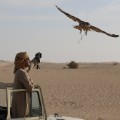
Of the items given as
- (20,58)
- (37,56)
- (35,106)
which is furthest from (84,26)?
(35,106)

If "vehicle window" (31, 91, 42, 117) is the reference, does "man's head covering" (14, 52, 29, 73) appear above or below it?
above

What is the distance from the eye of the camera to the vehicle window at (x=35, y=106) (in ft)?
21.5

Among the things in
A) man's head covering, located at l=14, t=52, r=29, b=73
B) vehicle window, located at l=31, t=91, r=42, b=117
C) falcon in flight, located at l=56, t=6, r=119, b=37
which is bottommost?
vehicle window, located at l=31, t=91, r=42, b=117

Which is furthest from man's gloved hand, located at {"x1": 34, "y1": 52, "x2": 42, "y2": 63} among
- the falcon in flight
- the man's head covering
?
the falcon in flight

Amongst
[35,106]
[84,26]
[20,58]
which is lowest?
[35,106]

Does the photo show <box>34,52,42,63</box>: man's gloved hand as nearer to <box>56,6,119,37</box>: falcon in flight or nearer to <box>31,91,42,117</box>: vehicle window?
<box>31,91,42,117</box>: vehicle window

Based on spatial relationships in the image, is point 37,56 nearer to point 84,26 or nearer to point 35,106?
point 35,106

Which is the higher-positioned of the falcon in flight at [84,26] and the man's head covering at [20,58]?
the falcon in flight at [84,26]

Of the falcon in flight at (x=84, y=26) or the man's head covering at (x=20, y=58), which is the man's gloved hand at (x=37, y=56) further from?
the falcon in flight at (x=84, y=26)

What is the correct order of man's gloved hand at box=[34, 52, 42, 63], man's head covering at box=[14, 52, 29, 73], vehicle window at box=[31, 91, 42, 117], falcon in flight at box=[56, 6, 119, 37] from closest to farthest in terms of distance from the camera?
vehicle window at box=[31, 91, 42, 117], man's head covering at box=[14, 52, 29, 73], man's gloved hand at box=[34, 52, 42, 63], falcon in flight at box=[56, 6, 119, 37]

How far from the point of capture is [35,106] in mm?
6570

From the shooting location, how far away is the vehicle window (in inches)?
258

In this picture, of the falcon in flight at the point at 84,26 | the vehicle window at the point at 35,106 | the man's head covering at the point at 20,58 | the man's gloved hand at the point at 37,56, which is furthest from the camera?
the falcon in flight at the point at 84,26

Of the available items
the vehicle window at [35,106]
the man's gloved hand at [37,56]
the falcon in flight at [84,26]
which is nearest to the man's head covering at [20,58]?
the man's gloved hand at [37,56]
